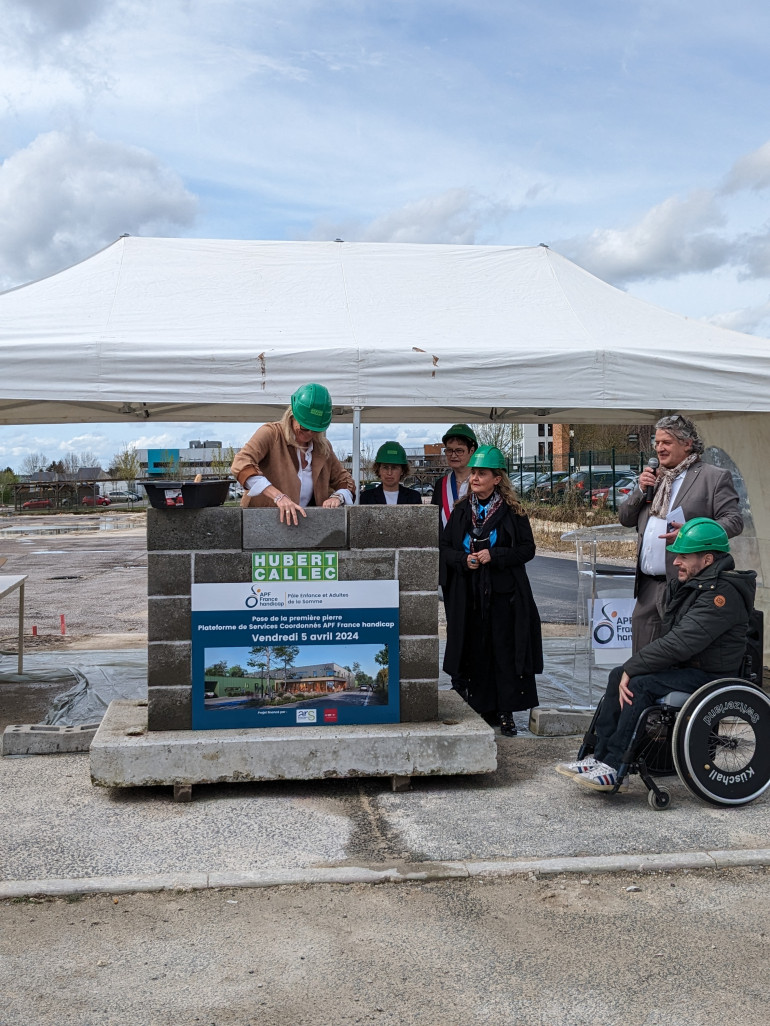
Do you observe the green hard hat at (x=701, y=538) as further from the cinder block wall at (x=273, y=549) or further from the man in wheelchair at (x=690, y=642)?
the cinder block wall at (x=273, y=549)

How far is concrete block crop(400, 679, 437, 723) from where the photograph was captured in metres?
5.44

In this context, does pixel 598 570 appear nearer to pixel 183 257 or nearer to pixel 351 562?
pixel 351 562

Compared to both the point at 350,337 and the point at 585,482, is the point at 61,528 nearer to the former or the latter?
the point at 585,482

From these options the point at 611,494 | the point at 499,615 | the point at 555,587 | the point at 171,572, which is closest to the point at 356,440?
the point at 499,615

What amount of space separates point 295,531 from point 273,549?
16 cm

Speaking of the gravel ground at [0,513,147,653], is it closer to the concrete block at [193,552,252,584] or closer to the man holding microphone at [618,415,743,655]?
the concrete block at [193,552,252,584]

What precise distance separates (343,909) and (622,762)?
68.5 inches

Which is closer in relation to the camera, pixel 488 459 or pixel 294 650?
pixel 294 650

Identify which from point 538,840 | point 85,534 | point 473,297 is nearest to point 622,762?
point 538,840

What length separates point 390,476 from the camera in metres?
6.69

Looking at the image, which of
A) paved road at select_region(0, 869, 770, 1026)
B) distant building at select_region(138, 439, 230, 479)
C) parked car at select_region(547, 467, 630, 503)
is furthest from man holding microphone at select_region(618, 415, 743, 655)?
distant building at select_region(138, 439, 230, 479)

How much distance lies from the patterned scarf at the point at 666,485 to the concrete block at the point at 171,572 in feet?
9.03

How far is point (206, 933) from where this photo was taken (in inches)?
144

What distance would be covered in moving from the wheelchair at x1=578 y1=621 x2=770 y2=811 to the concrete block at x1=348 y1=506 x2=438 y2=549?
1.50 meters
